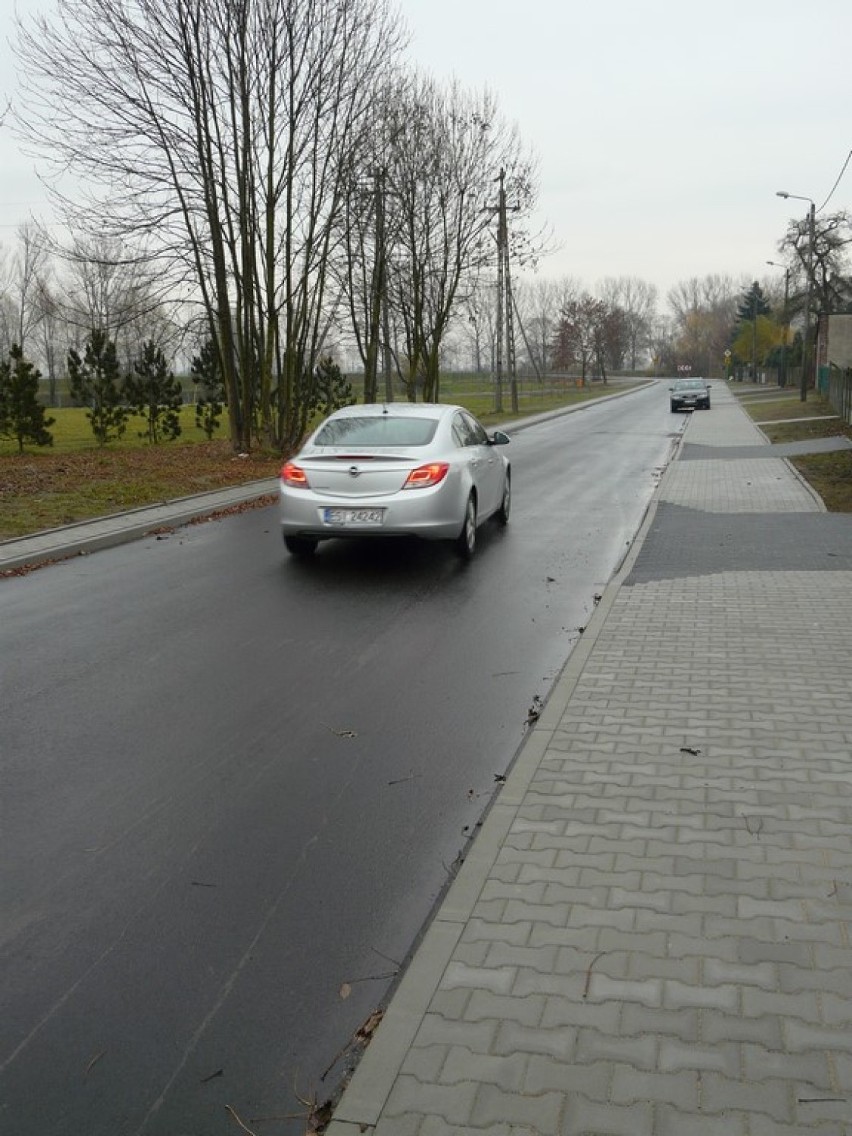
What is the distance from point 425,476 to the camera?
9.83m

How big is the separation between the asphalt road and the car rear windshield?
1.36m

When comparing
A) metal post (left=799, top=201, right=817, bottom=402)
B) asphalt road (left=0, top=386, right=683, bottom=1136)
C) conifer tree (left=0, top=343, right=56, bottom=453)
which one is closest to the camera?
asphalt road (left=0, top=386, right=683, bottom=1136)

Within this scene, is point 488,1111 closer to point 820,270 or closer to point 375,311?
point 375,311

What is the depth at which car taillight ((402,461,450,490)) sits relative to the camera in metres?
9.80

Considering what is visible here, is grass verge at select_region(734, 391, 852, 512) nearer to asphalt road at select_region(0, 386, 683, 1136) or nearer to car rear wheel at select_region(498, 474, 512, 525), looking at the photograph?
car rear wheel at select_region(498, 474, 512, 525)

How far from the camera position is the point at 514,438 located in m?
31.8

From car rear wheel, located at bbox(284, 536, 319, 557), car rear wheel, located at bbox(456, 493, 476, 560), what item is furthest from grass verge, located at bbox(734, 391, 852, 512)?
car rear wheel, located at bbox(284, 536, 319, 557)

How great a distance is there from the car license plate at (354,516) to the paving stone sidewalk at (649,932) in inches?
145

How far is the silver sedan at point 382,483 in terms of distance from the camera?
32.0 ft

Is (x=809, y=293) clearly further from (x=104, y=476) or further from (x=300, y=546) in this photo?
(x=300, y=546)

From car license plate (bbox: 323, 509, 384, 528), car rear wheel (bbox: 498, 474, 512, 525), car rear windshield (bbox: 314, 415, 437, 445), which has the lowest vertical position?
car rear wheel (bbox: 498, 474, 512, 525)

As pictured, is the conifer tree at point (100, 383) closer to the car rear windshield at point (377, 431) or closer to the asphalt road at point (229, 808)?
the car rear windshield at point (377, 431)

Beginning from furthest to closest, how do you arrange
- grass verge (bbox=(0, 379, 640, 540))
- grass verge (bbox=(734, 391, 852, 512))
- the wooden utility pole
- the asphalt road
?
the wooden utility pole < grass verge (bbox=(734, 391, 852, 512)) < grass verge (bbox=(0, 379, 640, 540)) < the asphalt road

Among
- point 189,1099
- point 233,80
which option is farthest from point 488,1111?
point 233,80
